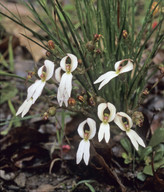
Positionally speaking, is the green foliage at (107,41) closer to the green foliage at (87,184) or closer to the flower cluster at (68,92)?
the flower cluster at (68,92)

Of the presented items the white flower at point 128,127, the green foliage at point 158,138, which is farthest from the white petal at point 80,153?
the green foliage at point 158,138

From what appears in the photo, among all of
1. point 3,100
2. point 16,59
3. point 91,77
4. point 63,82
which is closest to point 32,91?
point 63,82

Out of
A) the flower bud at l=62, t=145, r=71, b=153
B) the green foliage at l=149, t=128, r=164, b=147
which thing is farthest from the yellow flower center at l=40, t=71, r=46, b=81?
the green foliage at l=149, t=128, r=164, b=147

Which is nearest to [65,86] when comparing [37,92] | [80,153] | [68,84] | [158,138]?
[68,84]

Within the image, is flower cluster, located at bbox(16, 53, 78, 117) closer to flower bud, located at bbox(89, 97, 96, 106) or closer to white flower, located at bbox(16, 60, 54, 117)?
white flower, located at bbox(16, 60, 54, 117)

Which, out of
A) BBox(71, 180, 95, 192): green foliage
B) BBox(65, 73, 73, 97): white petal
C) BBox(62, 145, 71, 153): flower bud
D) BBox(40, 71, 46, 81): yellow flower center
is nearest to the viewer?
BBox(65, 73, 73, 97): white petal

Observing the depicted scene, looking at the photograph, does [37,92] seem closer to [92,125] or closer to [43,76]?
[43,76]

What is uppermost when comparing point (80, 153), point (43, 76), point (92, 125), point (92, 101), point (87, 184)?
point (43, 76)

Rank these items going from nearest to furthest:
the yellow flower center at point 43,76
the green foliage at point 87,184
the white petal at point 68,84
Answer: the white petal at point 68,84 → the yellow flower center at point 43,76 → the green foliage at point 87,184

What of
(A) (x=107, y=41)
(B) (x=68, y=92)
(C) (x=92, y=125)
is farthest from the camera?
(A) (x=107, y=41)

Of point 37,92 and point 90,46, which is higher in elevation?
point 90,46

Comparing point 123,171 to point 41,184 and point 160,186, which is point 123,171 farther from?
point 41,184
